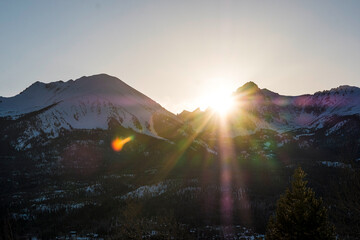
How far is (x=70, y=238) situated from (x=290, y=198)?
602 feet

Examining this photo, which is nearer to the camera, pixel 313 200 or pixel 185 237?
pixel 313 200

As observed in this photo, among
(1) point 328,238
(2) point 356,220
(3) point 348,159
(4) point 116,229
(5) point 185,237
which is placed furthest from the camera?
(4) point 116,229

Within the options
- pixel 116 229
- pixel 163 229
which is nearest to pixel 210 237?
pixel 163 229

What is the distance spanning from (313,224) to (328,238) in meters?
1.89

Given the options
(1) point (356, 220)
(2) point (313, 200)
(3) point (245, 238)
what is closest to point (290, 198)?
(2) point (313, 200)

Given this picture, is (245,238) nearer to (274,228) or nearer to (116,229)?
(116,229)

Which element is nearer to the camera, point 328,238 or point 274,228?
point 328,238

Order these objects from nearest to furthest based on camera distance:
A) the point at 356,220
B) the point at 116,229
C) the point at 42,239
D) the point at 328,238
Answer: the point at 328,238 → the point at 356,220 → the point at 42,239 → the point at 116,229

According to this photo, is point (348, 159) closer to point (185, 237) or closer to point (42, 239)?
point (185, 237)

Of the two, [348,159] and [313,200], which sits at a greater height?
[348,159]

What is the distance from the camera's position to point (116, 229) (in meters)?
196

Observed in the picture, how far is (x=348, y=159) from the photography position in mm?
32250

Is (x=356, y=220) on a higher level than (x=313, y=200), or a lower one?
lower

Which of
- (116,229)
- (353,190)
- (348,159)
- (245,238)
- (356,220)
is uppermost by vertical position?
(348,159)
